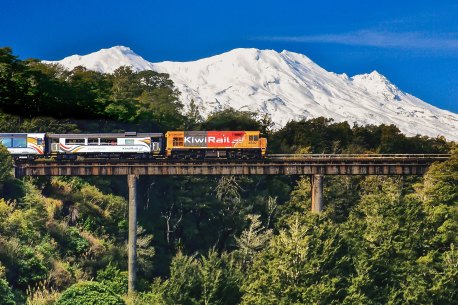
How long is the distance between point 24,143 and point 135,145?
33.9 feet

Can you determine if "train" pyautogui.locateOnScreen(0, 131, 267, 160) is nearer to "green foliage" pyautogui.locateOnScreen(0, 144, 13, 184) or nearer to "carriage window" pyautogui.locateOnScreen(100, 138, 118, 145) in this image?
"carriage window" pyautogui.locateOnScreen(100, 138, 118, 145)

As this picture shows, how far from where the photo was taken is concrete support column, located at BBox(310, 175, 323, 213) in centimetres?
6494

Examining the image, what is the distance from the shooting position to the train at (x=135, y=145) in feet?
226

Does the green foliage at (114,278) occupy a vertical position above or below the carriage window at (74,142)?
below

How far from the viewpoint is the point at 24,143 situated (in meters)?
68.7

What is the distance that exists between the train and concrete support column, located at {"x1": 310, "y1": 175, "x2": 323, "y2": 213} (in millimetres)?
7002

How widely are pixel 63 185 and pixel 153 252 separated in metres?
11.1

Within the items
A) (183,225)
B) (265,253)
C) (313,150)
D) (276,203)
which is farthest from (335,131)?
(265,253)

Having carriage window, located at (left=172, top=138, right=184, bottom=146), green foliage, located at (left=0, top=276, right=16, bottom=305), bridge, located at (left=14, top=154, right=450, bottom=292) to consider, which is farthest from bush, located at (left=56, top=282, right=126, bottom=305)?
carriage window, located at (left=172, top=138, right=184, bottom=146)

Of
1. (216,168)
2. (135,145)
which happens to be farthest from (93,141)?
(216,168)

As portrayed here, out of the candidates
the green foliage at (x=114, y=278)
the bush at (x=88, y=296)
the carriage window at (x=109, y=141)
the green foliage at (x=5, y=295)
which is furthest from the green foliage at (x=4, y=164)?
the bush at (x=88, y=296)

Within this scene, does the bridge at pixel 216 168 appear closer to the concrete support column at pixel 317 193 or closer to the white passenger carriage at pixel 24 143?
the concrete support column at pixel 317 193

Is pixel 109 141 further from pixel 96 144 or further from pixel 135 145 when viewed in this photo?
pixel 135 145

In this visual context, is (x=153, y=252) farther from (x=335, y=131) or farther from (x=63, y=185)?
(x=335, y=131)
